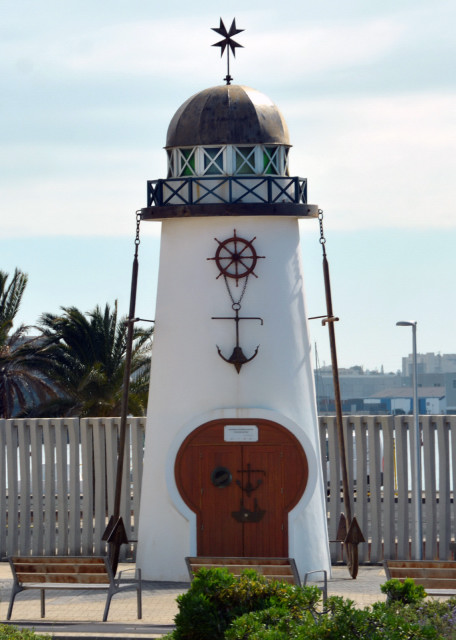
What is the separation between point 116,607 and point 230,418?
163 inches

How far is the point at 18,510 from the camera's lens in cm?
2655

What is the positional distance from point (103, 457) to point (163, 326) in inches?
145

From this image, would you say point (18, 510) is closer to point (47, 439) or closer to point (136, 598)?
point (47, 439)

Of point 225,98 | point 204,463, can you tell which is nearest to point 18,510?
point 204,463

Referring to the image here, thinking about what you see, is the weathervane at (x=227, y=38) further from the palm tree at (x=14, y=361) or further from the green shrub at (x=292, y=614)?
the palm tree at (x=14, y=361)

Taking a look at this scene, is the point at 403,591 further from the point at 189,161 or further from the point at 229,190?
the point at 189,161

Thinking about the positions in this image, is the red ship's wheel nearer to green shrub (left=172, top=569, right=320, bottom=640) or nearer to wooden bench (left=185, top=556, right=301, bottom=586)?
wooden bench (left=185, top=556, right=301, bottom=586)

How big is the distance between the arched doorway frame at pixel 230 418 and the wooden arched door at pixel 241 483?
0.07m

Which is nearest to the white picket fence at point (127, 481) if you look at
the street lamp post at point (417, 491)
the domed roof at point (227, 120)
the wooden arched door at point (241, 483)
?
the street lamp post at point (417, 491)

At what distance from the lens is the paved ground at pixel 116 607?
18.3m

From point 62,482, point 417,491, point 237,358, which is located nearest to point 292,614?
point 237,358

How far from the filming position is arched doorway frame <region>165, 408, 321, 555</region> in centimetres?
2303

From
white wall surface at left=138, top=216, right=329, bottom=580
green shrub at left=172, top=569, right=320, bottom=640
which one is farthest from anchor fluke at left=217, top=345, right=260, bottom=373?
green shrub at left=172, top=569, right=320, bottom=640

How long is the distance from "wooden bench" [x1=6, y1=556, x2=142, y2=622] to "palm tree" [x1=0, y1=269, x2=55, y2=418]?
65.2ft
